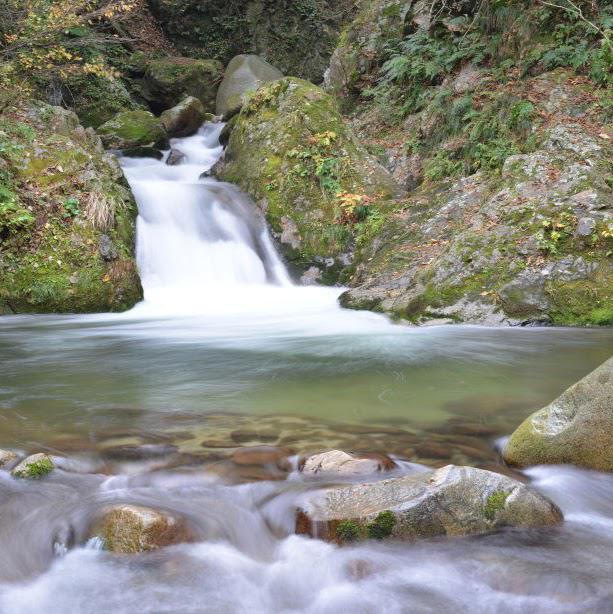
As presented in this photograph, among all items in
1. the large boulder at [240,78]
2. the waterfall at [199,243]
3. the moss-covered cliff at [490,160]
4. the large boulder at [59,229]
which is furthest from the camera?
the large boulder at [240,78]

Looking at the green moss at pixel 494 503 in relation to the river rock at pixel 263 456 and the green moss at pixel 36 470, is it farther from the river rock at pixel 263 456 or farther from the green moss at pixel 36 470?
the green moss at pixel 36 470

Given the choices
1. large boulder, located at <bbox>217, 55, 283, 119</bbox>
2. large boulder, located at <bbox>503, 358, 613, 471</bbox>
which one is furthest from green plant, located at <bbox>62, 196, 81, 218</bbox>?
large boulder, located at <bbox>217, 55, 283, 119</bbox>

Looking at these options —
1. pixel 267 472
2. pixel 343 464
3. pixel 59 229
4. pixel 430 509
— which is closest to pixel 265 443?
pixel 267 472

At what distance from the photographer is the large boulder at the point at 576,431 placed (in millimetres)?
3594

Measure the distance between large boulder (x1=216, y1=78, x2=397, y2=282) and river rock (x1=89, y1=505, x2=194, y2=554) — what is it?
8266 mm

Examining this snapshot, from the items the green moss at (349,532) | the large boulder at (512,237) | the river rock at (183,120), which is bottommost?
the green moss at (349,532)

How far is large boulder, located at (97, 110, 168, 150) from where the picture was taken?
52.9ft

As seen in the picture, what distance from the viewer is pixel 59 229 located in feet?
31.4

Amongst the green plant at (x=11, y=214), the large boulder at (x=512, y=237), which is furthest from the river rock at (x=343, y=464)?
the green plant at (x=11, y=214)

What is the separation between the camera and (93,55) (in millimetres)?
18203

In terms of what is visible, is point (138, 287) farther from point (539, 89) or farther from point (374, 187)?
point (539, 89)

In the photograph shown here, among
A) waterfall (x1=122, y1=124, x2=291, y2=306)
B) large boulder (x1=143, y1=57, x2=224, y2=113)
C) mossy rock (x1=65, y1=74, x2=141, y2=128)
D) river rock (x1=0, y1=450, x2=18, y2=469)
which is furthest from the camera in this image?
large boulder (x1=143, y1=57, x2=224, y2=113)

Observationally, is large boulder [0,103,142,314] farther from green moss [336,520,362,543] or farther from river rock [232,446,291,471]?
green moss [336,520,362,543]

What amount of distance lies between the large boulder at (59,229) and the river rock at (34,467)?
20.2 feet
